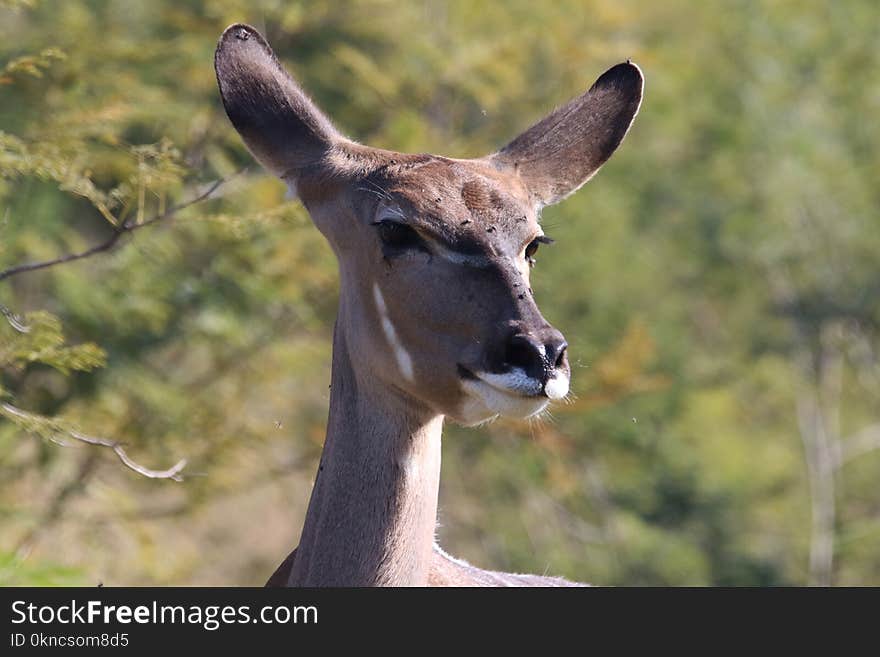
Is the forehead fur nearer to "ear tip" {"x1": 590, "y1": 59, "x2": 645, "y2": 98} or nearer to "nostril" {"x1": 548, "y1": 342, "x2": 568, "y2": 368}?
"nostril" {"x1": 548, "y1": 342, "x2": 568, "y2": 368}

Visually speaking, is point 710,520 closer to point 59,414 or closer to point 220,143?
point 220,143

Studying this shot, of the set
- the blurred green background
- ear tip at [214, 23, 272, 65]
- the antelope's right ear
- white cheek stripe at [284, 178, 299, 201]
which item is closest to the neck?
the blurred green background

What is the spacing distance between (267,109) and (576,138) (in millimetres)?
1568

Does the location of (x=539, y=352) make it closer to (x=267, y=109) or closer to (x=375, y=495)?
(x=375, y=495)

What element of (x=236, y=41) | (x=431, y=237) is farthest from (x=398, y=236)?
(x=236, y=41)

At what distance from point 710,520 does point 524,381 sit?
12648 millimetres

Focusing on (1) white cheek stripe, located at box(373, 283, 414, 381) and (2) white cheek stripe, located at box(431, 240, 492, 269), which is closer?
(2) white cheek stripe, located at box(431, 240, 492, 269)

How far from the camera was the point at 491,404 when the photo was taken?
659 cm

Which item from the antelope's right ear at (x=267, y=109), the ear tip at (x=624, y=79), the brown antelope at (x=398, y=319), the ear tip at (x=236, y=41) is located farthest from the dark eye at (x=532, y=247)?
the ear tip at (x=236, y=41)

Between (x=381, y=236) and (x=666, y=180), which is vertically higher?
(x=666, y=180)

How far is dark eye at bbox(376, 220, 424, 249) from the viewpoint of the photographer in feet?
23.2

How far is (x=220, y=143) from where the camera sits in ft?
47.1

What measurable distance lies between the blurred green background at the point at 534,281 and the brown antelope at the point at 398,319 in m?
0.59

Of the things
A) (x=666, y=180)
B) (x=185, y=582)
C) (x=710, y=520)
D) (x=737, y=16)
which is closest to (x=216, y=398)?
(x=185, y=582)
